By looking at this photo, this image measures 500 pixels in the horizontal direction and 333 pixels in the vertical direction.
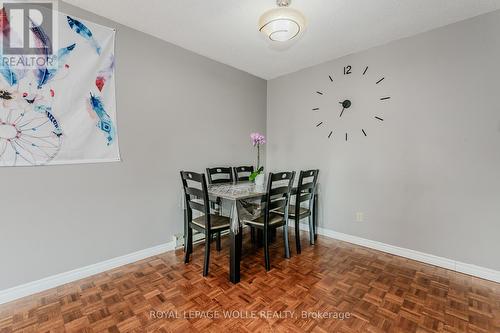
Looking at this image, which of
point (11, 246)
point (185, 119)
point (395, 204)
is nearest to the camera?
point (11, 246)

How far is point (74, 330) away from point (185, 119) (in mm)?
2143

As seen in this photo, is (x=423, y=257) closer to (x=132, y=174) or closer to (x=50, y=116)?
(x=132, y=174)

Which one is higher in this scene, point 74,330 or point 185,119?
point 185,119

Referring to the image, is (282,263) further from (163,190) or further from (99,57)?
(99,57)

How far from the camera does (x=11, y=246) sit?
1.77 meters

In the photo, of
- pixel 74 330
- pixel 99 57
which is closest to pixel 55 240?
pixel 74 330

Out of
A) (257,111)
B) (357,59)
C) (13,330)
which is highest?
(357,59)

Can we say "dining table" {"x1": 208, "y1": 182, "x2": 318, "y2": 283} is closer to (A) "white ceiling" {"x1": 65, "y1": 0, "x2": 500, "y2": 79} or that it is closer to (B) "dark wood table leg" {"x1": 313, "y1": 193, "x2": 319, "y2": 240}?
(B) "dark wood table leg" {"x1": 313, "y1": 193, "x2": 319, "y2": 240}

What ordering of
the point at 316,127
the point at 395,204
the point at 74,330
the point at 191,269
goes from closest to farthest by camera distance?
the point at 74,330, the point at 191,269, the point at 395,204, the point at 316,127

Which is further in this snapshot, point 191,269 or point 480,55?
point 191,269

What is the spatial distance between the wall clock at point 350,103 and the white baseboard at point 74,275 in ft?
8.54

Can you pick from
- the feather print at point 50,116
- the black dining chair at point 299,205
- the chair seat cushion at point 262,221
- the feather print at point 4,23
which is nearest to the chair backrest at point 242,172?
the black dining chair at point 299,205

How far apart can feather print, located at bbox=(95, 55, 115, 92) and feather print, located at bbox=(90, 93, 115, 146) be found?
131 millimetres

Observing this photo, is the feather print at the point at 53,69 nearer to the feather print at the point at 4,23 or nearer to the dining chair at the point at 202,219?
the feather print at the point at 4,23
